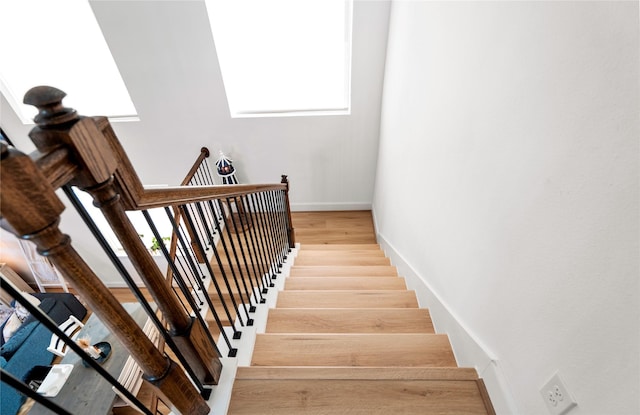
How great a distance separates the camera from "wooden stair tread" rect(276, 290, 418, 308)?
71.7 inches

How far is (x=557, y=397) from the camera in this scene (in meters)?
0.75

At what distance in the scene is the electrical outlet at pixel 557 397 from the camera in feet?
2.37

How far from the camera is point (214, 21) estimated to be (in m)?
2.78

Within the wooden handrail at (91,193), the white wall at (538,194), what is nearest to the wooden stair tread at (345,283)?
the white wall at (538,194)

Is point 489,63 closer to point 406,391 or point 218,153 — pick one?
point 406,391

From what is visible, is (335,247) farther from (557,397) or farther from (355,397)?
(557,397)

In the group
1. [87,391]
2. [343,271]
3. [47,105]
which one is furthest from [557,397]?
[87,391]

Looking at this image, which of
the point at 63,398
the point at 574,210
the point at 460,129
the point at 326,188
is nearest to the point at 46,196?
the point at 574,210

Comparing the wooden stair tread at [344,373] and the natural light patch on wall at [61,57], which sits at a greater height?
the natural light patch on wall at [61,57]

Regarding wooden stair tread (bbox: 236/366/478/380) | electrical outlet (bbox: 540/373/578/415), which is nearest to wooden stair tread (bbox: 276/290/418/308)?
wooden stair tread (bbox: 236/366/478/380)

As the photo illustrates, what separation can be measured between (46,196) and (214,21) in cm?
307

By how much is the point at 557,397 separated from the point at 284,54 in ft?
11.0

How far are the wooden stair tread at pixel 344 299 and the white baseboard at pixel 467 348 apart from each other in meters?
0.14

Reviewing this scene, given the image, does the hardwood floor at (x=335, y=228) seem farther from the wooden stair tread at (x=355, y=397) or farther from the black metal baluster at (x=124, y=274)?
the black metal baluster at (x=124, y=274)
